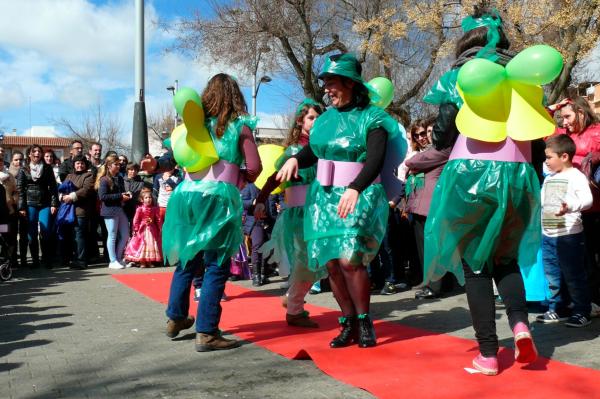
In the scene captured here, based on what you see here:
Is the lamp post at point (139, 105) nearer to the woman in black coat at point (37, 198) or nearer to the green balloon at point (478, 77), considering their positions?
the woman in black coat at point (37, 198)

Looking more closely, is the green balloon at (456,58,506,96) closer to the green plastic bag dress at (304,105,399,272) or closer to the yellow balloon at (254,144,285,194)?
the green plastic bag dress at (304,105,399,272)

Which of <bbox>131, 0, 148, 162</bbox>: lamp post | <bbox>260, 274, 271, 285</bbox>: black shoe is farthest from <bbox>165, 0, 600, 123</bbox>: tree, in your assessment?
<bbox>260, 274, 271, 285</bbox>: black shoe

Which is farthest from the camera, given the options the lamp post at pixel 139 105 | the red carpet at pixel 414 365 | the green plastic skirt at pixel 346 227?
the lamp post at pixel 139 105

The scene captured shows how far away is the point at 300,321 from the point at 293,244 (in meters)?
0.62

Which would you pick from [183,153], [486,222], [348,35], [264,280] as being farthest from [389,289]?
[348,35]

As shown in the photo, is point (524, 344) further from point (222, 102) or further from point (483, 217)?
point (222, 102)

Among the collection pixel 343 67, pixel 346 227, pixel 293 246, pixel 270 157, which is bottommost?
pixel 293 246

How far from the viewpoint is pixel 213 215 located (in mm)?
4211

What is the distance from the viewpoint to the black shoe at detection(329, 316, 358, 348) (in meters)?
4.12

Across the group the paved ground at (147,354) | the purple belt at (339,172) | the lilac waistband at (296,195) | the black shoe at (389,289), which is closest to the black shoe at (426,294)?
the paved ground at (147,354)

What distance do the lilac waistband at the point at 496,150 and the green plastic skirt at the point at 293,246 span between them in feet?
5.47

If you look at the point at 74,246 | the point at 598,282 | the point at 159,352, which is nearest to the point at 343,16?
the point at 74,246

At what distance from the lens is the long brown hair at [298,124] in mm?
5289

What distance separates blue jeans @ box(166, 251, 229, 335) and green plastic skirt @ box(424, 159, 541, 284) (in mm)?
1417
